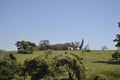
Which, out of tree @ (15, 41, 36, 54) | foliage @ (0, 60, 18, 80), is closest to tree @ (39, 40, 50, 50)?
tree @ (15, 41, 36, 54)

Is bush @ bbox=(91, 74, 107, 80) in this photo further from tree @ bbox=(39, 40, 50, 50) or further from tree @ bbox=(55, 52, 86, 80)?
tree @ bbox=(39, 40, 50, 50)

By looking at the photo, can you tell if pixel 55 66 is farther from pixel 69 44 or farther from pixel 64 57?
pixel 69 44

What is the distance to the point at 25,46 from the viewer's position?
98.6 metres

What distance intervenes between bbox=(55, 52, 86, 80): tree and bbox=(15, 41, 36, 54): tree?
44.0 meters

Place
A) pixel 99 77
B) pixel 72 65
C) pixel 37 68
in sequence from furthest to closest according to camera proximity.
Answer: pixel 72 65 → pixel 37 68 → pixel 99 77

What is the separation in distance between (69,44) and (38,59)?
92.4m

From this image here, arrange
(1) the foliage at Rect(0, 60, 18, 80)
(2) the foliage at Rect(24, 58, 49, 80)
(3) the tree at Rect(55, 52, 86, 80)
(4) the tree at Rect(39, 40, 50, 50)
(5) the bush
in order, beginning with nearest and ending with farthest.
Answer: (5) the bush → (2) the foliage at Rect(24, 58, 49, 80) → (3) the tree at Rect(55, 52, 86, 80) → (1) the foliage at Rect(0, 60, 18, 80) → (4) the tree at Rect(39, 40, 50, 50)

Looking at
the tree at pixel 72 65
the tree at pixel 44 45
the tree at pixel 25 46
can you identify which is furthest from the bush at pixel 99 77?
the tree at pixel 44 45

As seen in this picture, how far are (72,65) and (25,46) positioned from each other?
154 feet

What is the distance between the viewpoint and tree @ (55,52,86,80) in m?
53.3

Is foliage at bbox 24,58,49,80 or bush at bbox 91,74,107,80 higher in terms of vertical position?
foliage at bbox 24,58,49,80

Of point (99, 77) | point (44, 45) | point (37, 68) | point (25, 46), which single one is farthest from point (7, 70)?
point (44, 45)

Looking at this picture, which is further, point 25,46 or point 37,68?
point 25,46

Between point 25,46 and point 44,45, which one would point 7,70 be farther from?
point 44,45
